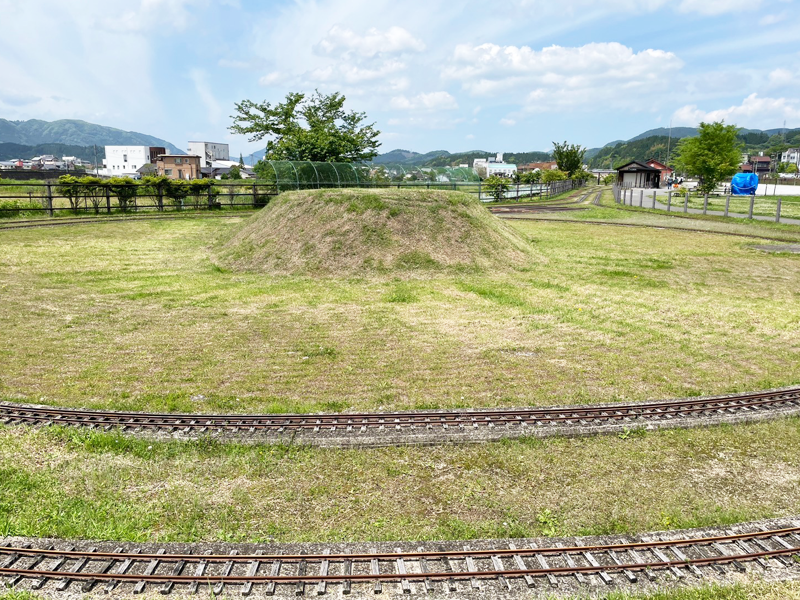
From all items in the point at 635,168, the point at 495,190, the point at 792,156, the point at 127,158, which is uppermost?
the point at 792,156

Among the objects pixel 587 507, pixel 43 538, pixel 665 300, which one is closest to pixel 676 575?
pixel 587 507

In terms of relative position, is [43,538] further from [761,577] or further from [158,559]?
[761,577]

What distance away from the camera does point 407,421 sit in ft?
25.2

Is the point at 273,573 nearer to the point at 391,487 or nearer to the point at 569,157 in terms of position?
the point at 391,487

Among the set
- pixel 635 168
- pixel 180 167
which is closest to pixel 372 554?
pixel 635 168

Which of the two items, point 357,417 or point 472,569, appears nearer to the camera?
point 472,569

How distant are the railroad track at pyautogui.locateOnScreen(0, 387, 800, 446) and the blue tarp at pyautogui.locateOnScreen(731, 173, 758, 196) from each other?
200 feet

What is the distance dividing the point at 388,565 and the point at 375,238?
14.8 m

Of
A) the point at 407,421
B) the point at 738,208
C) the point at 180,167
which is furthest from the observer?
the point at 180,167

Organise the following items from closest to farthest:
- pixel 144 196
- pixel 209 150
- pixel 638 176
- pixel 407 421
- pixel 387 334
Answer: pixel 407 421, pixel 387 334, pixel 144 196, pixel 638 176, pixel 209 150

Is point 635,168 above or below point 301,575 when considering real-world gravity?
above

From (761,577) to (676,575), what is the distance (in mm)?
769

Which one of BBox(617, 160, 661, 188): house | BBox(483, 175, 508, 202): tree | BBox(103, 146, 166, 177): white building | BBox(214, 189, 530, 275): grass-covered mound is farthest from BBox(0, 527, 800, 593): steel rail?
BBox(103, 146, 166, 177): white building

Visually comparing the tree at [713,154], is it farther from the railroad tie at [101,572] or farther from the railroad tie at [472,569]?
the railroad tie at [101,572]
